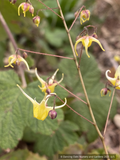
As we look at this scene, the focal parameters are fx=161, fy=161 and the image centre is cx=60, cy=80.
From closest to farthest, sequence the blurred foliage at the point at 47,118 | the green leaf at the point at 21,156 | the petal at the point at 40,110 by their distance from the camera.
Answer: the petal at the point at 40,110 → the blurred foliage at the point at 47,118 → the green leaf at the point at 21,156

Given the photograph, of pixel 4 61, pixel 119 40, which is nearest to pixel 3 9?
pixel 4 61

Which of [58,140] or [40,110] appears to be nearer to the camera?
[40,110]

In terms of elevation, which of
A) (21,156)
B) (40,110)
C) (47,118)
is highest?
(40,110)

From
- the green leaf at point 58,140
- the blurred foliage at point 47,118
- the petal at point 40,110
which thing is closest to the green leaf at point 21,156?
the blurred foliage at point 47,118

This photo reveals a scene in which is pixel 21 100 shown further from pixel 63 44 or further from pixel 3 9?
pixel 63 44

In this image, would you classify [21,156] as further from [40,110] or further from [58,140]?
[40,110]

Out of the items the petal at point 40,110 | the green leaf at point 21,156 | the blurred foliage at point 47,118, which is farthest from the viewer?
the green leaf at point 21,156

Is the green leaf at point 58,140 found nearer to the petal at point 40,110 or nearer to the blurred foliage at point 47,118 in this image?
the blurred foliage at point 47,118

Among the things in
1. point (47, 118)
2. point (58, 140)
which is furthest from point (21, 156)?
point (47, 118)

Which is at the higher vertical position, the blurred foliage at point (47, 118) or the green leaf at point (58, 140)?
the blurred foliage at point (47, 118)
